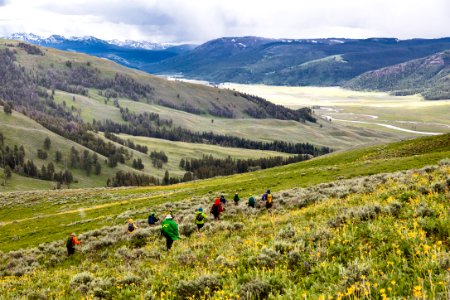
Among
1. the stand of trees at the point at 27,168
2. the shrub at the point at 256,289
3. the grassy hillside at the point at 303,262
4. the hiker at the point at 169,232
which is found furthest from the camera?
the stand of trees at the point at 27,168

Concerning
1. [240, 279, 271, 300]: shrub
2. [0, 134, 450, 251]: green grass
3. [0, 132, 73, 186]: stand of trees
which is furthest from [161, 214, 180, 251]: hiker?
[0, 132, 73, 186]: stand of trees

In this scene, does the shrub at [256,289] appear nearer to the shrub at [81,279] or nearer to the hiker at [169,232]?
the shrub at [81,279]

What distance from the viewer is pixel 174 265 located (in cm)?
1404

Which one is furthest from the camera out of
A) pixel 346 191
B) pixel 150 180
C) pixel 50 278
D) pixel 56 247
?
pixel 150 180

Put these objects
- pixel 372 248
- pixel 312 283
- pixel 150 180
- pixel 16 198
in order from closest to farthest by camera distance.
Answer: pixel 312 283
pixel 372 248
pixel 16 198
pixel 150 180

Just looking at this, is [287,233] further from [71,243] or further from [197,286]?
[71,243]

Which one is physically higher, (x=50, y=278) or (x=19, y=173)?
(x=50, y=278)

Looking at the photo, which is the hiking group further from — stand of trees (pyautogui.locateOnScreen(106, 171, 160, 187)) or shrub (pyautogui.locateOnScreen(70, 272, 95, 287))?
stand of trees (pyautogui.locateOnScreen(106, 171, 160, 187))

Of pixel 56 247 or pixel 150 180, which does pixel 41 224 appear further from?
pixel 150 180

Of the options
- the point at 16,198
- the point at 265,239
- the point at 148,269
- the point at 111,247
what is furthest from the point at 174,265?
the point at 16,198

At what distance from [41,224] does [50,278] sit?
35168 mm

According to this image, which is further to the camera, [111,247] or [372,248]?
[111,247]

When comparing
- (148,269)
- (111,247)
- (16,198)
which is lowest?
(16,198)

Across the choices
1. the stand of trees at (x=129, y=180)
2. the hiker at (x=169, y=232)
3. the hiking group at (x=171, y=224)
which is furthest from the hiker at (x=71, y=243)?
the stand of trees at (x=129, y=180)
